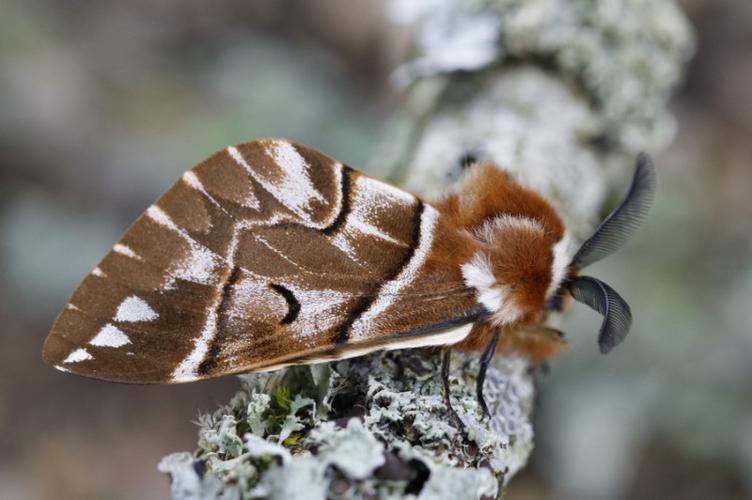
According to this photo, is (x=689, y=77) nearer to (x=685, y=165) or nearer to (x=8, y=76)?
(x=685, y=165)

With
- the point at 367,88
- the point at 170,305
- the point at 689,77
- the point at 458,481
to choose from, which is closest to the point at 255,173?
the point at 170,305

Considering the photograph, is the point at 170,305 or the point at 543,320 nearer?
the point at 170,305

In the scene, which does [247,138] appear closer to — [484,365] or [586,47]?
[586,47]

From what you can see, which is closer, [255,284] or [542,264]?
[255,284]

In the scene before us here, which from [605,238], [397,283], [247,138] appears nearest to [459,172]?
[605,238]

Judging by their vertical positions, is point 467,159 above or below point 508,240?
above

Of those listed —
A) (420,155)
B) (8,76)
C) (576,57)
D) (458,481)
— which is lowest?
(458,481)
